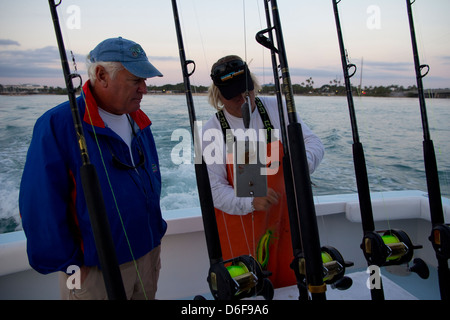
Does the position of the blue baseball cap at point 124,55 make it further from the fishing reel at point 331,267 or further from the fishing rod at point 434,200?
the fishing rod at point 434,200

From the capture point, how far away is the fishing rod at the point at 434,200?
1.16m

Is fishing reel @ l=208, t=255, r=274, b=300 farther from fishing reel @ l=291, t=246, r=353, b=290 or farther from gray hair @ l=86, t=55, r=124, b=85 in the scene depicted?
gray hair @ l=86, t=55, r=124, b=85

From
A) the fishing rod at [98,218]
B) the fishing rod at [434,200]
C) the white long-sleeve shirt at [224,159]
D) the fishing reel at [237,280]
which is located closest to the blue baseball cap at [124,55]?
the fishing rod at [98,218]

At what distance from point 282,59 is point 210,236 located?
0.52 m

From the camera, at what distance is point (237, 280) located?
863 mm

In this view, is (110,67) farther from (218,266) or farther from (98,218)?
(218,266)

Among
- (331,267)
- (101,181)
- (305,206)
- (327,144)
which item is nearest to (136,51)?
(101,181)

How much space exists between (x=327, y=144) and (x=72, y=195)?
4535 mm

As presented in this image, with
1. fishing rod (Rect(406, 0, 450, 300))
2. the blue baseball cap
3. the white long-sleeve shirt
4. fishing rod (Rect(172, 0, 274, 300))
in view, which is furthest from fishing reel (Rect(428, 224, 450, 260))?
the blue baseball cap

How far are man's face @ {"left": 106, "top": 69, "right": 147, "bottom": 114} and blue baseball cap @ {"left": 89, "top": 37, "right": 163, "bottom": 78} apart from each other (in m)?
0.03

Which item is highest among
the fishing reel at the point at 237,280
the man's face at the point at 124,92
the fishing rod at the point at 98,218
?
the man's face at the point at 124,92

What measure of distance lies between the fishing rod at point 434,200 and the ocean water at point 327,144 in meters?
1.94

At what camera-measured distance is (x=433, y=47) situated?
9.99 feet
